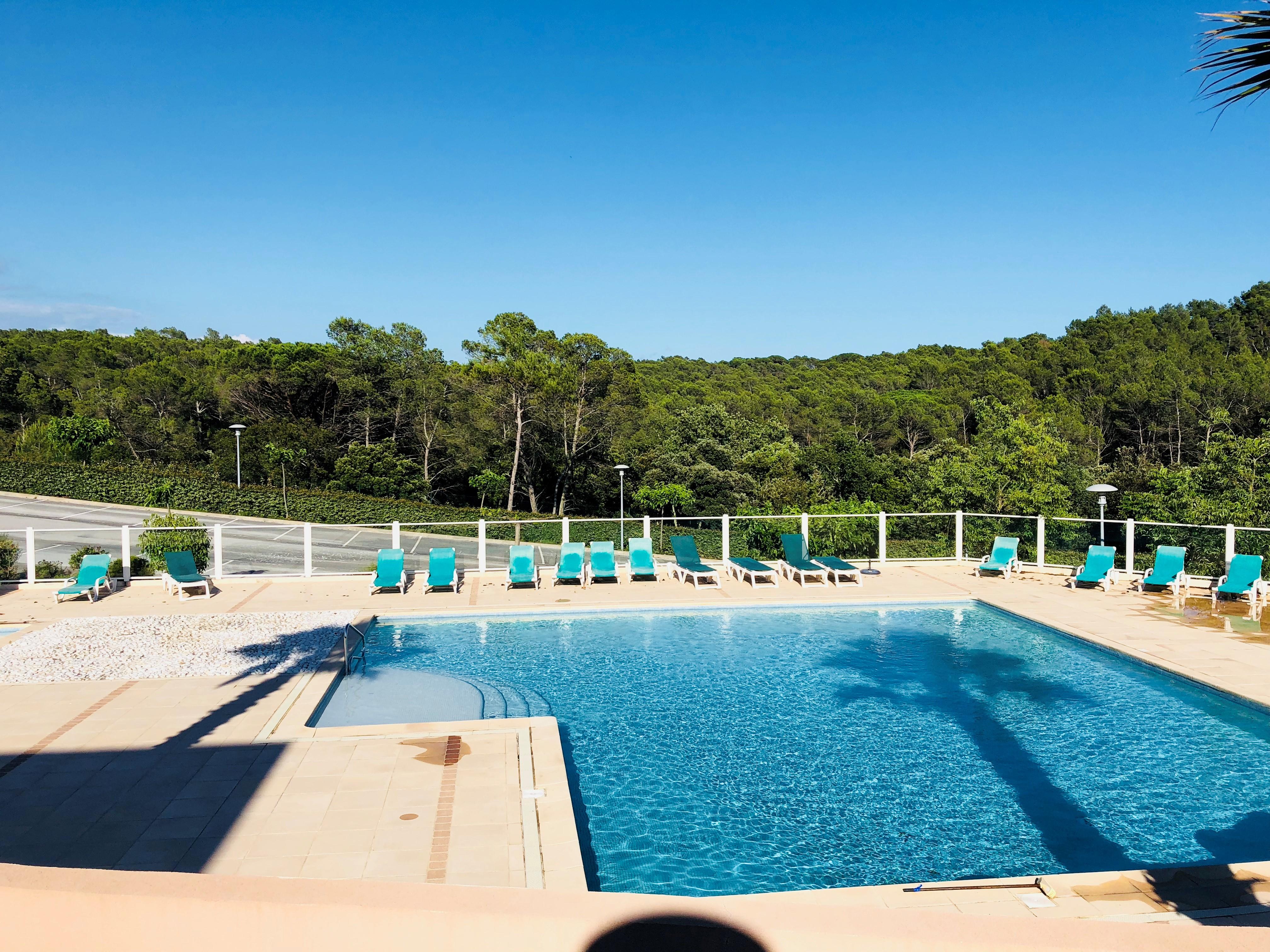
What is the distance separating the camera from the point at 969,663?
9.86m

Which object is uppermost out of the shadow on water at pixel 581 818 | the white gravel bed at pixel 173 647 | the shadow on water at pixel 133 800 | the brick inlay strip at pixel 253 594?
the brick inlay strip at pixel 253 594

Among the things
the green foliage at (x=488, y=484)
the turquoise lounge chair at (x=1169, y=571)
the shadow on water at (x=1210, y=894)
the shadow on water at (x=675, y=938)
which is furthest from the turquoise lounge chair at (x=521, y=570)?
the green foliage at (x=488, y=484)

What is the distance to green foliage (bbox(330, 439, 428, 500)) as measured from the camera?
39.0 m

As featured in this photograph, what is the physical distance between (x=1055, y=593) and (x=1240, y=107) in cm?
1086

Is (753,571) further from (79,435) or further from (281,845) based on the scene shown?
(79,435)

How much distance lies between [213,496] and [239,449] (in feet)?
9.64

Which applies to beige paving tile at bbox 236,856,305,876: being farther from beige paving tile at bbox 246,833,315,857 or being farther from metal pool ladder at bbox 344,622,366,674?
metal pool ladder at bbox 344,622,366,674

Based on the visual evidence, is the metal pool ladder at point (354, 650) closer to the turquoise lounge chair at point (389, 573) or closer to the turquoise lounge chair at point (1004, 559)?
the turquoise lounge chair at point (389, 573)

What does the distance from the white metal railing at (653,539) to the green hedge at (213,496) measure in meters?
3.44

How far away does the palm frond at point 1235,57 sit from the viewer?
3348 millimetres

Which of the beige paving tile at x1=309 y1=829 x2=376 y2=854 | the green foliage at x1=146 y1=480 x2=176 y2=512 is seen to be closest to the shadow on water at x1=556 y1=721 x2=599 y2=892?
the beige paving tile at x1=309 y1=829 x2=376 y2=854

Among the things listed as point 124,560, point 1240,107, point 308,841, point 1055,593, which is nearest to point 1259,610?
point 1055,593

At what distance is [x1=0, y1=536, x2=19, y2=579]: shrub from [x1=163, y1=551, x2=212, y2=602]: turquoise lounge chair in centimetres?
334

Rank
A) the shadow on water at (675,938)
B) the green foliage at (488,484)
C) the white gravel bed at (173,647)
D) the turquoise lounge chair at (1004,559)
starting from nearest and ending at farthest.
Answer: the shadow on water at (675,938), the white gravel bed at (173,647), the turquoise lounge chair at (1004,559), the green foliage at (488,484)
